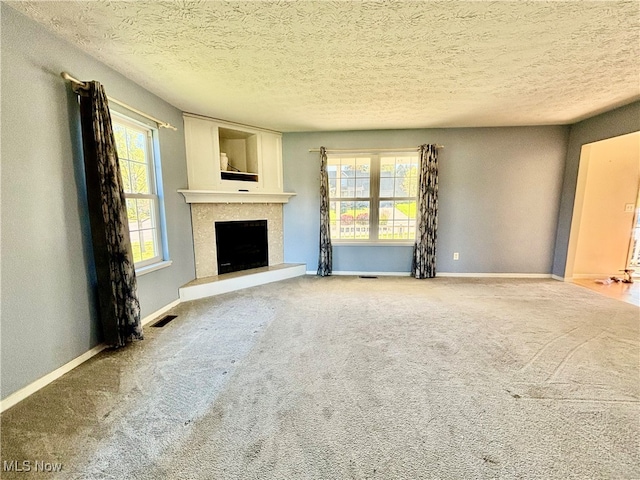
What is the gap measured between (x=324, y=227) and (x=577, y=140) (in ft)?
12.9

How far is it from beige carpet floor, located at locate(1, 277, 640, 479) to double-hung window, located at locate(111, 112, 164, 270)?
2.79 ft

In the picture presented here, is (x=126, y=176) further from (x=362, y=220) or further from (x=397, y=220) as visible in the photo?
(x=397, y=220)

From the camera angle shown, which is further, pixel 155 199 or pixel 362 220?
pixel 362 220

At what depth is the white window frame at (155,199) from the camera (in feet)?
8.78

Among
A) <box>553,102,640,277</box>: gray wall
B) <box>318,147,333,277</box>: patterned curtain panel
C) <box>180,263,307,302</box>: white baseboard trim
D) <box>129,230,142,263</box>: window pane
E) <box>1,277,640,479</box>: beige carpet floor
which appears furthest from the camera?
<box>318,147,333,277</box>: patterned curtain panel

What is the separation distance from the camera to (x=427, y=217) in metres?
4.13

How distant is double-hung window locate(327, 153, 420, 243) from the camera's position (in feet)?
14.0

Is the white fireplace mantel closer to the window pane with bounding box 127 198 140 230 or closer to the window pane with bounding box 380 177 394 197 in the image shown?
the window pane with bounding box 127 198 140 230

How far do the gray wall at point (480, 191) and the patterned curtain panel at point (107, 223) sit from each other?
2613 mm

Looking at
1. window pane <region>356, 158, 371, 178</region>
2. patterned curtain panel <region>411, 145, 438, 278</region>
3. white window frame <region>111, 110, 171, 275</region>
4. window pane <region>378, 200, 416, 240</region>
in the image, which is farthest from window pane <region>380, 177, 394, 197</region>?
white window frame <region>111, 110, 171, 275</region>

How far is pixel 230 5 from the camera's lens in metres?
1.49

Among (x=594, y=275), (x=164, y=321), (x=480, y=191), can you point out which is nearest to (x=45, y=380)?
(x=164, y=321)

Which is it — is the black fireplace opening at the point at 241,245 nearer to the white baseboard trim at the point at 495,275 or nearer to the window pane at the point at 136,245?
the window pane at the point at 136,245

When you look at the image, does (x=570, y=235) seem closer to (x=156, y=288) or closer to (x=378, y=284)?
(x=378, y=284)
